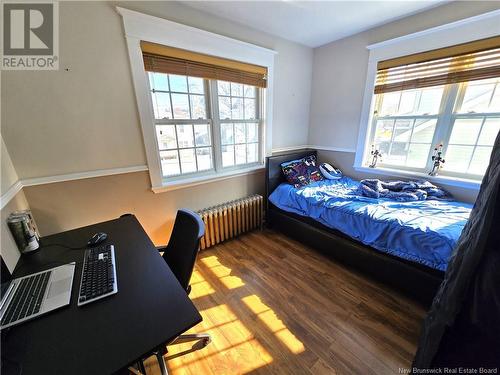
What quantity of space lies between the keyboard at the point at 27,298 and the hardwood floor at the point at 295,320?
85cm

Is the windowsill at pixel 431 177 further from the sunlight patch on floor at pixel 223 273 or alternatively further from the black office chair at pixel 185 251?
the black office chair at pixel 185 251

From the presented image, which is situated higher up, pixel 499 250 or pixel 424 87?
pixel 424 87

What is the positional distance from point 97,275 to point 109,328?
1.07 ft

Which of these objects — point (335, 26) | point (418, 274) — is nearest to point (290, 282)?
point (418, 274)

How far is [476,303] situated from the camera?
611 mm

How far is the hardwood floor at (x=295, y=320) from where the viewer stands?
1.26 meters

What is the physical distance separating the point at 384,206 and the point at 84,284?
236 centimetres

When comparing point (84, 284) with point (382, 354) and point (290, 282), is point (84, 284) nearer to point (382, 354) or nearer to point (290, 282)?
point (290, 282)

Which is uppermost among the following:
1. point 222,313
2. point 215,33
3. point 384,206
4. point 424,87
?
point 215,33

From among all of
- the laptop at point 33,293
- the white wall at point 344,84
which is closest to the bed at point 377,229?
the white wall at point 344,84

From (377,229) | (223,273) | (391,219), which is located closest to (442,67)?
(391,219)

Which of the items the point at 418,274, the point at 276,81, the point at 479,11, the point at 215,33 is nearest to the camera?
the point at 418,274

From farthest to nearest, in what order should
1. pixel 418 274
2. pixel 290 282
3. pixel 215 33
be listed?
pixel 215 33 < pixel 290 282 < pixel 418 274

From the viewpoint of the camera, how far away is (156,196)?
2029 millimetres
